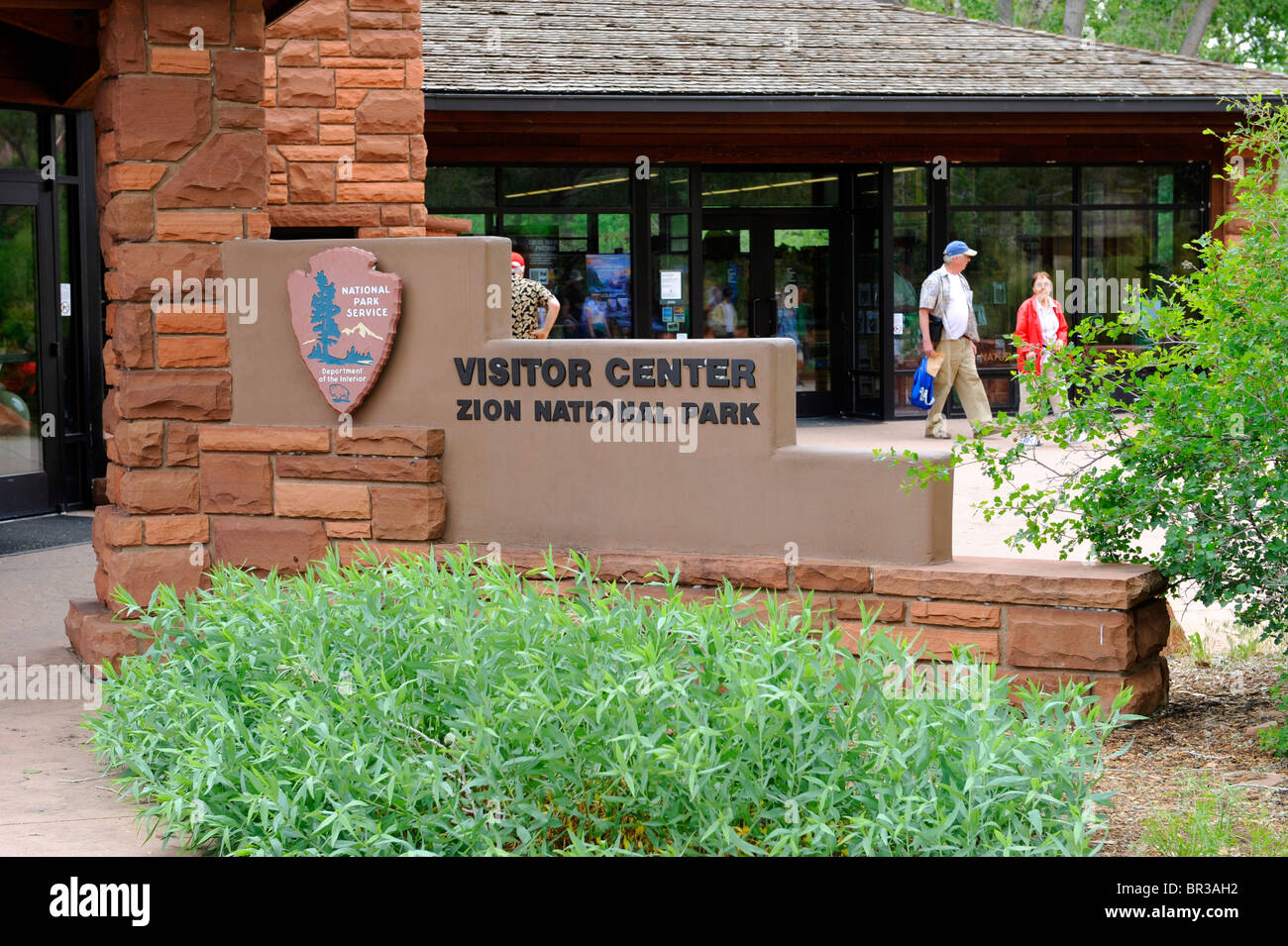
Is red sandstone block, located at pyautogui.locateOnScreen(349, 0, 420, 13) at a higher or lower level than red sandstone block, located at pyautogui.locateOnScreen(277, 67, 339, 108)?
higher

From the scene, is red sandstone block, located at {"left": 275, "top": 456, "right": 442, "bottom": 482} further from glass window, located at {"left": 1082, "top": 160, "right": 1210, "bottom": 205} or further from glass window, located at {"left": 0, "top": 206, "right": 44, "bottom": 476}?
glass window, located at {"left": 1082, "top": 160, "right": 1210, "bottom": 205}

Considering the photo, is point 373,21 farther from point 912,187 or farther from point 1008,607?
point 912,187

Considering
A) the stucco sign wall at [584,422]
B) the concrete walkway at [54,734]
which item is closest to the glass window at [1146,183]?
the concrete walkway at [54,734]

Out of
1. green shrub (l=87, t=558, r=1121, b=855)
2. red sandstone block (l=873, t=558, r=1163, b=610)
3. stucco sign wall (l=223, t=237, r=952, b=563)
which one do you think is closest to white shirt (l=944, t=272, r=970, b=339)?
stucco sign wall (l=223, t=237, r=952, b=563)

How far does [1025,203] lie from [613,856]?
1445 cm

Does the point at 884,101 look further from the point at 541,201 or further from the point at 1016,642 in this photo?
the point at 1016,642

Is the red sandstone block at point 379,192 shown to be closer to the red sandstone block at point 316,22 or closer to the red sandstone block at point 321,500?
the red sandstone block at point 316,22

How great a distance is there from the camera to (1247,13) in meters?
31.9

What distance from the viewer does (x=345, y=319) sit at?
6918mm

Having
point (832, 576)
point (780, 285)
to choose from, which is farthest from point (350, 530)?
point (780, 285)

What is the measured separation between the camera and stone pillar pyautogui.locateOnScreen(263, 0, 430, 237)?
32.4 feet

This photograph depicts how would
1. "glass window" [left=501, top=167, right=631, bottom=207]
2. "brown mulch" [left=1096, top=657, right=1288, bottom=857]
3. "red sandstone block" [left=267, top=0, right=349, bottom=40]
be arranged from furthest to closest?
"glass window" [left=501, top=167, right=631, bottom=207] < "red sandstone block" [left=267, top=0, right=349, bottom=40] < "brown mulch" [left=1096, top=657, right=1288, bottom=857]

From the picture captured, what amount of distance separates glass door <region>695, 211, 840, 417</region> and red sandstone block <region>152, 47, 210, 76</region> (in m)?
10.5

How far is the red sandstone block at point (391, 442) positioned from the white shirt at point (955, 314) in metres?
8.00
